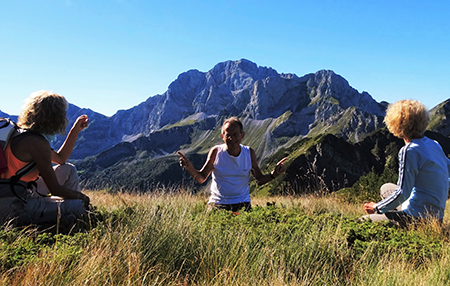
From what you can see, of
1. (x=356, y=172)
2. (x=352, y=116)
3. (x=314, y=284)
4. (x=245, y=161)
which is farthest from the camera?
(x=352, y=116)

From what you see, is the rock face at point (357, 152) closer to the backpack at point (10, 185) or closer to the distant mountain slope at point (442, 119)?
the distant mountain slope at point (442, 119)

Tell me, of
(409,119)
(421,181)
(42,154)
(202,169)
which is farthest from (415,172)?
(42,154)

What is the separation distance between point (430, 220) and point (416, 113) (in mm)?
1400

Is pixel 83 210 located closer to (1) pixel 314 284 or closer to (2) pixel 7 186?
(2) pixel 7 186

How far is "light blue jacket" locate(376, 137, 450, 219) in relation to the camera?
4.20 m

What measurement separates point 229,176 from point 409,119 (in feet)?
9.79

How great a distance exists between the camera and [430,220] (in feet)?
13.6

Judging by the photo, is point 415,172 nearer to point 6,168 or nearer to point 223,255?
point 223,255

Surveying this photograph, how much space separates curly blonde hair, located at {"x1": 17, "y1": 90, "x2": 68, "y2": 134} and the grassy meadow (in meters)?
1.20

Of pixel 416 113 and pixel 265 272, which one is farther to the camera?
pixel 416 113

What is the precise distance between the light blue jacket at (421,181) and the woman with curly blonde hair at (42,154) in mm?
4141

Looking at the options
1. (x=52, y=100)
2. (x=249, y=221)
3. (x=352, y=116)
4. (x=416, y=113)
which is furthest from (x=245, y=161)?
(x=352, y=116)

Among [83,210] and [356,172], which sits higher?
[83,210]

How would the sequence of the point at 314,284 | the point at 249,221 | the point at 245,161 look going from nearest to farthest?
the point at 314,284 → the point at 249,221 → the point at 245,161
